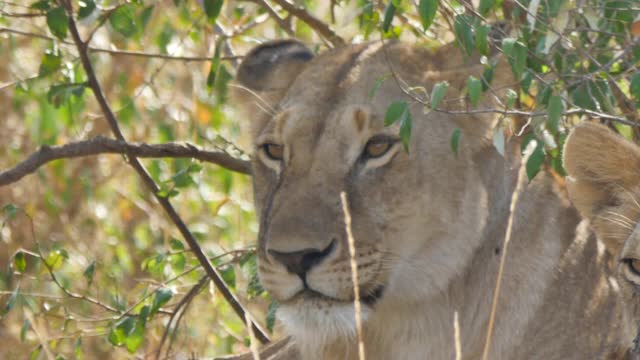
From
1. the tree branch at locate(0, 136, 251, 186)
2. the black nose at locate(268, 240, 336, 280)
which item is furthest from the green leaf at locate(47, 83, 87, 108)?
the black nose at locate(268, 240, 336, 280)

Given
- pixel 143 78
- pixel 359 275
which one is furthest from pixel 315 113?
pixel 143 78

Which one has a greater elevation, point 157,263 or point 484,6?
point 484,6

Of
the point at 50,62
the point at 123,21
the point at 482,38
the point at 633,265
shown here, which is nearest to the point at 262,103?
the point at 123,21

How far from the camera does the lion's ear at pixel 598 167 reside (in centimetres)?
408

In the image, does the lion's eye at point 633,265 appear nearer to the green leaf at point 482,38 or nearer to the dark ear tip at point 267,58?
the green leaf at point 482,38

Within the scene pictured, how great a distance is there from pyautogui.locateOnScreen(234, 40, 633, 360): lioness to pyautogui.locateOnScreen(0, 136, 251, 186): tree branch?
3.36 feet

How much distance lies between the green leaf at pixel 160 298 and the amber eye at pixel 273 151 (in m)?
0.95

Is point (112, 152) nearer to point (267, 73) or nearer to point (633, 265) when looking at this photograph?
point (267, 73)

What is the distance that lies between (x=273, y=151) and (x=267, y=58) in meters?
0.58

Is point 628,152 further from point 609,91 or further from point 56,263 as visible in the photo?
point 56,263

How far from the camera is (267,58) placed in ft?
16.6

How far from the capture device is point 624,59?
4684 mm

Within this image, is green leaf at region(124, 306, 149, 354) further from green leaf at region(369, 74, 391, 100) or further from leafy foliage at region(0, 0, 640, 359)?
green leaf at region(369, 74, 391, 100)

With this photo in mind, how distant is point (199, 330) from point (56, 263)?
1570 millimetres
